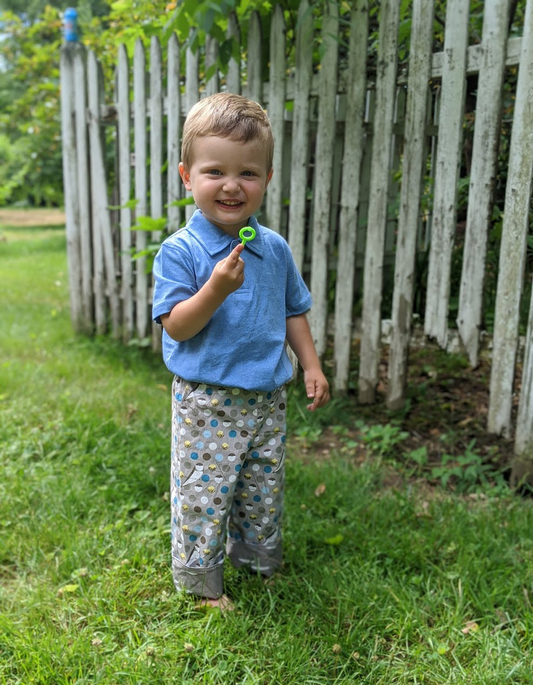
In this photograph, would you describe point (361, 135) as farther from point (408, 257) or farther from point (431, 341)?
point (431, 341)

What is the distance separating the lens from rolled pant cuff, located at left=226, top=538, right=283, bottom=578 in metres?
2.26

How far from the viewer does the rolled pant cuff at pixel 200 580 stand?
2107 millimetres

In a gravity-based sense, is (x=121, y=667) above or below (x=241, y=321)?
below

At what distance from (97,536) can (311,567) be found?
816 mm

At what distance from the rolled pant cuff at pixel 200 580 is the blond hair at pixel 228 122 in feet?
4.20

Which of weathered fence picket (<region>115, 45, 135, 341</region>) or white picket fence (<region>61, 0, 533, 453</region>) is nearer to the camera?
white picket fence (<region>61, 0, 533, 453</region>)

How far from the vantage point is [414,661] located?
1.91m

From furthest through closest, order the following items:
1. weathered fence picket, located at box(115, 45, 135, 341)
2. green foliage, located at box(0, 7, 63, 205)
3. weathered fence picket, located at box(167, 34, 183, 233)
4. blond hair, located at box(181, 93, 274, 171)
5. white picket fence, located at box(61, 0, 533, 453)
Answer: green foliage, located at box(0, 7, 63, 205) → weathered fence picket, located at box(115, 45, 135, 341) → weathered fence picket, located at box(167, 34, 183, 233) → white picket fence, located at box(61, 0, 533, 453) → blond hair, located at box(181, 93, 274, 171)

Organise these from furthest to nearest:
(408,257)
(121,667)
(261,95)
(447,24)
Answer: (261,95), (408,257), (447,24), (121,667)

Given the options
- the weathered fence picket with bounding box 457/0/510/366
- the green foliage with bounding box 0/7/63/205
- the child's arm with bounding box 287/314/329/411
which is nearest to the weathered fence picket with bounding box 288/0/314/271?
the weathered fence picket with bounding box 457/0/510/366

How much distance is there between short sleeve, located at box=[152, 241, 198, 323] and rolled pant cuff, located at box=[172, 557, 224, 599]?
2.74ft

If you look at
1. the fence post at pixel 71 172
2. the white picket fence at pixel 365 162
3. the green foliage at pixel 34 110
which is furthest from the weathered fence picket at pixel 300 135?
the green foliage at pixel 34 110

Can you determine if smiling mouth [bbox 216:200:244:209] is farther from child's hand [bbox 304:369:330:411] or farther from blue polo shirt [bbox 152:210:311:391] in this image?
child's hand [bbox 304:369:330:411]

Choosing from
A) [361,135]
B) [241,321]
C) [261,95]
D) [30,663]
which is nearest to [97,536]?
[30,663]
